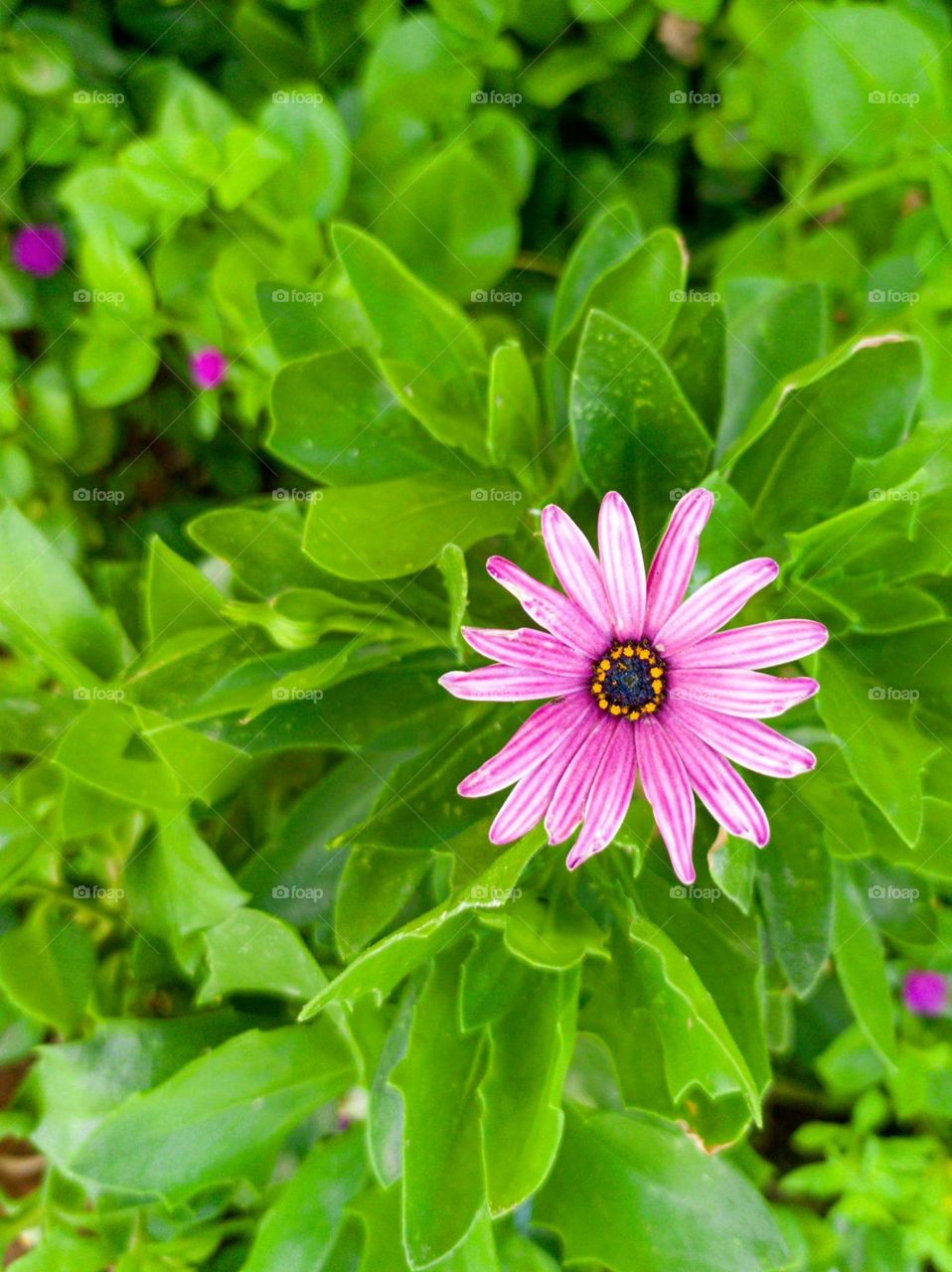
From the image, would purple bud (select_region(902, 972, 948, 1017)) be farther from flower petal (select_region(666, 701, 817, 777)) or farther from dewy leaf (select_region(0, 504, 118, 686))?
dewy leaf (select_region(0, 504, 118, 686))

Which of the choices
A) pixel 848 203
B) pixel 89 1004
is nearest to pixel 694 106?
pixel 848 203

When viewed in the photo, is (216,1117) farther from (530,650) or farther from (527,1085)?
(530,650)

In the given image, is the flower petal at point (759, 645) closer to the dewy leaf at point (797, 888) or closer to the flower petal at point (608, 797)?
the flower petal at point (608, 797)

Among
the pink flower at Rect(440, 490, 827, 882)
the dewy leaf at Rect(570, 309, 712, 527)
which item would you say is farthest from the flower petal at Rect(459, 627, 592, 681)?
the dewy leaf at Rect(570, 309, 712, 527)

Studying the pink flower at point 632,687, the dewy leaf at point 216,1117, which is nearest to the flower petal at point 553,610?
the pink flower at point 632,687

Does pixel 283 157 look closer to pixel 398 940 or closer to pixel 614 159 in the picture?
pixel 614 159

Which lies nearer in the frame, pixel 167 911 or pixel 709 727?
pixel 709 727
